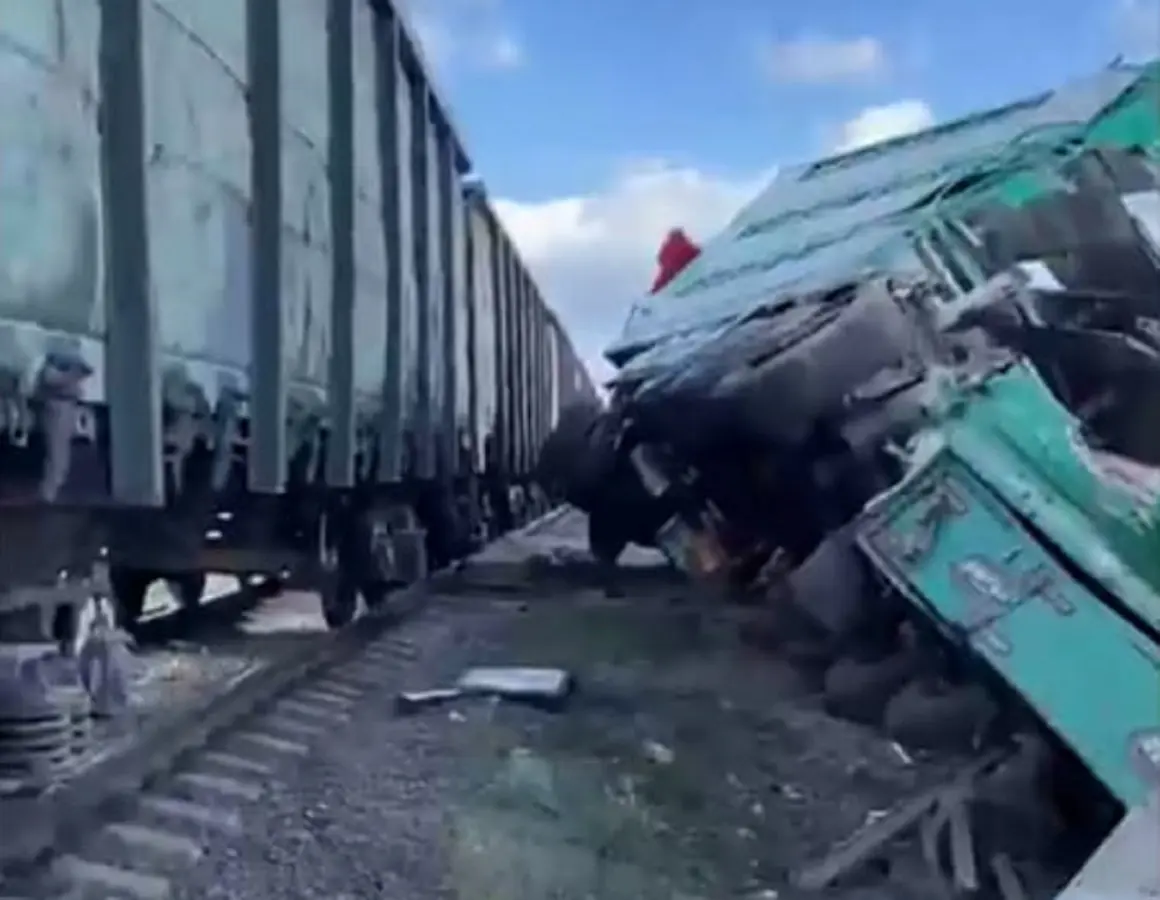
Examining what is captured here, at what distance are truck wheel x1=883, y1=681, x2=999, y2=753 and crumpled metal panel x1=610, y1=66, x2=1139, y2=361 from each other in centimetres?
212

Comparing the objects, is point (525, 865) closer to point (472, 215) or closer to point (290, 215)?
point (290, 215)

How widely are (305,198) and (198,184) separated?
5.63ft

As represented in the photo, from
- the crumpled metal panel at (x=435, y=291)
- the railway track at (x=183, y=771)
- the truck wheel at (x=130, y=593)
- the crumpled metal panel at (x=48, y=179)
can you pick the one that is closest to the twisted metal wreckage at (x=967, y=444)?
the crumpled metal panel at (x=435, y=291)

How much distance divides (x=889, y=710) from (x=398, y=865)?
2.16 m

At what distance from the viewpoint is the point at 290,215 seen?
6.65 meters

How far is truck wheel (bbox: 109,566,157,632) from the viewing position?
888 centimetres

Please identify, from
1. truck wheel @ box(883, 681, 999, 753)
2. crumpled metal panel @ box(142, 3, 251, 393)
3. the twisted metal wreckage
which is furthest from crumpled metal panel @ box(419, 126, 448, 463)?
truck wheel @ box(883, 681, 999, 753)

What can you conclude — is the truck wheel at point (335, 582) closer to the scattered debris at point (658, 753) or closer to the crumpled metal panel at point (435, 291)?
the crumpled metal panel at point (435, 291)

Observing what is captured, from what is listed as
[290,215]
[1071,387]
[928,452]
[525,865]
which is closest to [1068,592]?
[928,452]

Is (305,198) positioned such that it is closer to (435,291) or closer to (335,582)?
(335,582)

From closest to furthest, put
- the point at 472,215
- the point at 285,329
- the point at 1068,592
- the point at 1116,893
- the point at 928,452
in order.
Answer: the point at 1116,893
the point at 1068,592
the point at 928,452
the point at 285,329
the point at 472,215

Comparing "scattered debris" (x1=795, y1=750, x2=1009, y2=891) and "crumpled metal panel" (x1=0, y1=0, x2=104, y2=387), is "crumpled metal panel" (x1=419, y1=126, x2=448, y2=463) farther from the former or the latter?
"crumpled metal panel" (x1=0, y1=0, x2=104, y2=387)

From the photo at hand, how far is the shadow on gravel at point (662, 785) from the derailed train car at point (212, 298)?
3.85ft

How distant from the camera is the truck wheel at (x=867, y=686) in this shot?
673 cm
